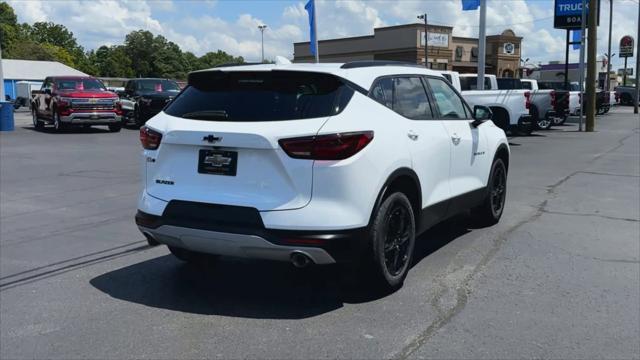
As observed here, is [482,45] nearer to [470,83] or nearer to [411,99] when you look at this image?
[470,83]

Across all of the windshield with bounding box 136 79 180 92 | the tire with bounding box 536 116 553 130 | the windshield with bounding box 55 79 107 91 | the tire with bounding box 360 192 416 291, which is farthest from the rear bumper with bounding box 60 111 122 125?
the tire with bounding box 360 192 416 291

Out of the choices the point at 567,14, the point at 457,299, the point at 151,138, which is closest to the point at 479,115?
the point at 457,299

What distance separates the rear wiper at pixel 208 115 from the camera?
15.3 ft

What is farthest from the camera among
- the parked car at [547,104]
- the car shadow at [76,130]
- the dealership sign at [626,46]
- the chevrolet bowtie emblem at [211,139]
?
the dealership sign at [626,46]

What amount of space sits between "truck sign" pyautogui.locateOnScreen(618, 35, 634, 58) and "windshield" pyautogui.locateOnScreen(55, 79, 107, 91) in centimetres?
5682

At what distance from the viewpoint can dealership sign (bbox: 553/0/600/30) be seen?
3466 cm

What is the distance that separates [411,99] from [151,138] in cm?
231

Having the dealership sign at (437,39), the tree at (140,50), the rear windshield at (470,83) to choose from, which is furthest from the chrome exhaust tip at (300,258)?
the tree at (140,50)

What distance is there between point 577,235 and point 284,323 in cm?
428

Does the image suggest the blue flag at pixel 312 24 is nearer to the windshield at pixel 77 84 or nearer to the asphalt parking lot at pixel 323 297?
the windshield at pixel 77 84

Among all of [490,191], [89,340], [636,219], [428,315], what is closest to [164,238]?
[89,340]

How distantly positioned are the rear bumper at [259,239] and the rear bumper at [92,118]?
1859cm

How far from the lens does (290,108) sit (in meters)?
4.52

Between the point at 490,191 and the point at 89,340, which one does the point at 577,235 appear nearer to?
the point at 490,191
